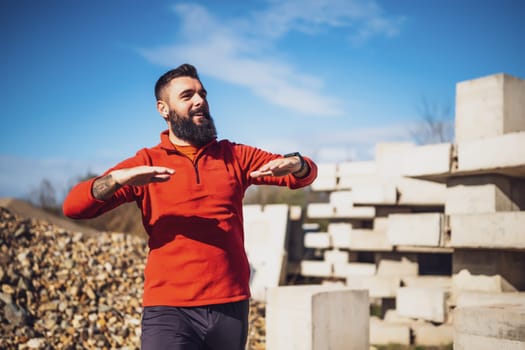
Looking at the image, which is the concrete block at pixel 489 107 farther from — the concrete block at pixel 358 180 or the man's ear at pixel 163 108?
the man's ear at pixel 163 108

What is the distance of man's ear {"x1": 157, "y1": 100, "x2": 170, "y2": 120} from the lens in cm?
340

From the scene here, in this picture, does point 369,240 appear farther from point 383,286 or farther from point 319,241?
point 319,241

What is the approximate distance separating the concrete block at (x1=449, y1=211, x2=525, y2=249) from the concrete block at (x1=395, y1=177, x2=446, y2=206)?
5.67 feet

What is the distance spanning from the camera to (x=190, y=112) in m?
3.28

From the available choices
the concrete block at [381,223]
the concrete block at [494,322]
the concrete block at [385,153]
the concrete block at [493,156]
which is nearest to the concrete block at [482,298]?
the concrete block at [493,156]

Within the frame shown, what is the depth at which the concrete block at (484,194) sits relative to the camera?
19.8ft

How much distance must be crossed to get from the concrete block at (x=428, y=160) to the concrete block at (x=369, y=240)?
1800 millimetres

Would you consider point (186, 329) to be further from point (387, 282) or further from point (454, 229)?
point (387, 282)

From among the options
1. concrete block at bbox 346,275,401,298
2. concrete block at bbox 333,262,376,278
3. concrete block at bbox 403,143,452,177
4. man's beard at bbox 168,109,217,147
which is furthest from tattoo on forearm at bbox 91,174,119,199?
concrete block at bbox 333,262,376,278

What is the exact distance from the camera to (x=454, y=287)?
6309mm

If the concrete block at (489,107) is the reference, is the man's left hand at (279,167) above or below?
below

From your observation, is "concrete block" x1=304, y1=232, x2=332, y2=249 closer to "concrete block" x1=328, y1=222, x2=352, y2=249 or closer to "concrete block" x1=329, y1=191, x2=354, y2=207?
"concrete block" x1=328, y1=222, x2=352, y2=249

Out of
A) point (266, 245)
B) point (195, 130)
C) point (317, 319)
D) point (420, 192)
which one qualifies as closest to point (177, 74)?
point (195, 130)

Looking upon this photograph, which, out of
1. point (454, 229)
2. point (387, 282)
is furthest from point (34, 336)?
point (454, 229)
